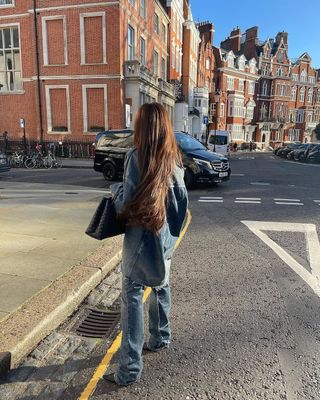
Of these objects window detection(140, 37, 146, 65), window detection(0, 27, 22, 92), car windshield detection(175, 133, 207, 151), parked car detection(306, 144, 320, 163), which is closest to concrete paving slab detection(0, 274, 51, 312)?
car windshield detection(175, 133, 207, 151)

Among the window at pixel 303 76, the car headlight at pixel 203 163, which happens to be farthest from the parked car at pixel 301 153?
the window at pixel 303 76

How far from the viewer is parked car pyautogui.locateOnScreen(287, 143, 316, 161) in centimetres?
2963

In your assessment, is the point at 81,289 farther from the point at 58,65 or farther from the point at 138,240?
the point at 58,65

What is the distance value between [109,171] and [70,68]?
13.7m

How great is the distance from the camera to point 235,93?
59.4m

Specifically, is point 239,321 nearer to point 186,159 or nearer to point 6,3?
point 186,159

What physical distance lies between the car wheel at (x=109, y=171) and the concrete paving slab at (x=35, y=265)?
8646 mm

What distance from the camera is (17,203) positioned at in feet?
27.3

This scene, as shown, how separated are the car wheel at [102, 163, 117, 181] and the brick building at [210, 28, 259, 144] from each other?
1766 inches

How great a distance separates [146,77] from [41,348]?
2422 centimetres

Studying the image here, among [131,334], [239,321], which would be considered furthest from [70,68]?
[131,334]

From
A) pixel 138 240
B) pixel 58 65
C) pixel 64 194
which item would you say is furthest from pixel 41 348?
pixel 58 65

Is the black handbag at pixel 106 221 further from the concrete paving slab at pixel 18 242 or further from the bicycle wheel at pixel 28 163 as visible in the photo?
the bicycle wheel at pixel 28 163

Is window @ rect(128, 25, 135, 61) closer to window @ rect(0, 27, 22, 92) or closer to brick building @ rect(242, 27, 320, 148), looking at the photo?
window @ rect(0, 27, 22, 92)
